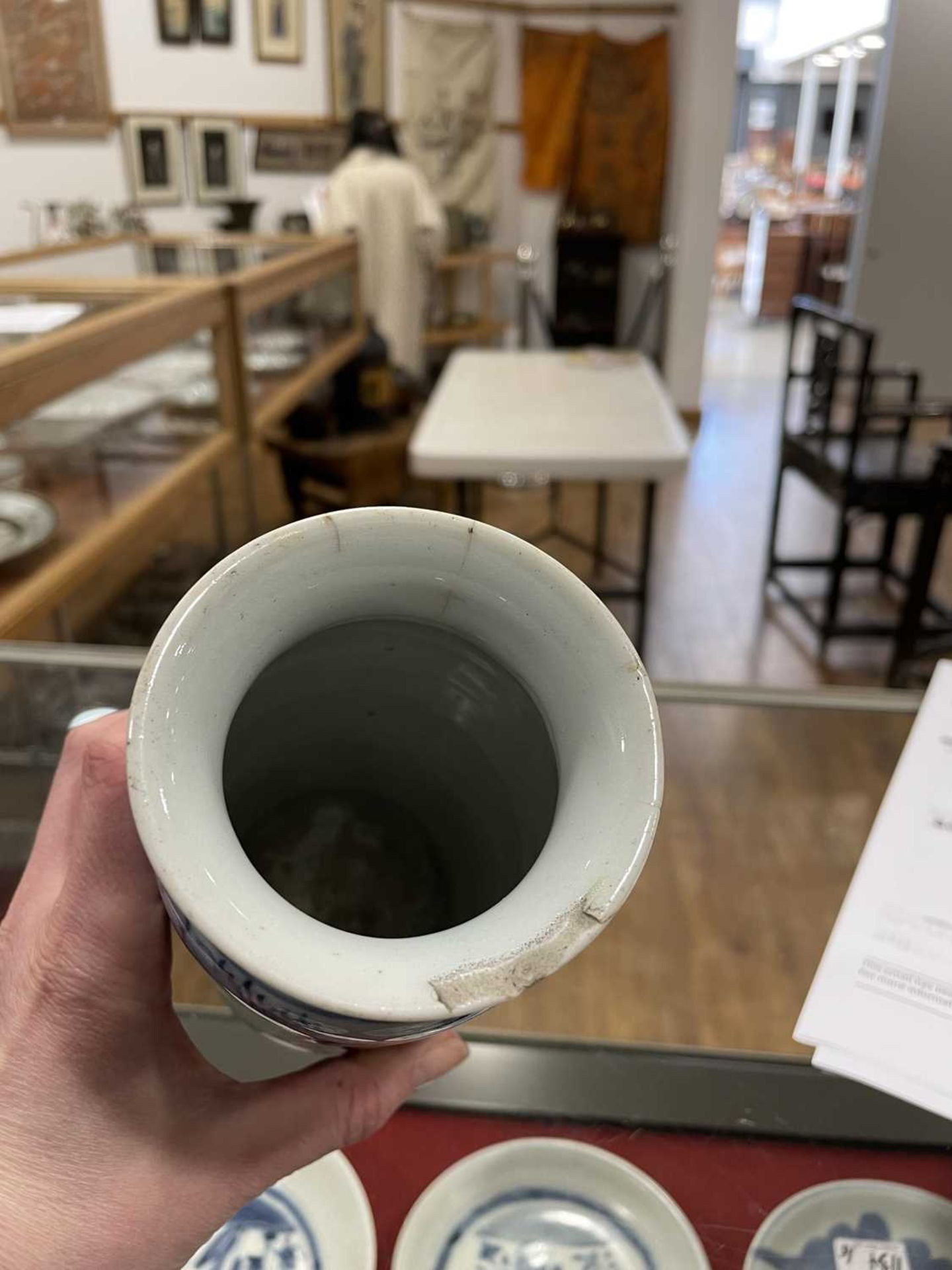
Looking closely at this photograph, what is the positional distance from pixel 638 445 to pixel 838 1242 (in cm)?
197

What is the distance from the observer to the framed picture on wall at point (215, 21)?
409cm

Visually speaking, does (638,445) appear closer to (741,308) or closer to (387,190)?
(387,190)

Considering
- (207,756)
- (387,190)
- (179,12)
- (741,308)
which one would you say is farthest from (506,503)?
(741,308)

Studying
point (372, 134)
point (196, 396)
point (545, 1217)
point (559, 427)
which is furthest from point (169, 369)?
point (372, 134)

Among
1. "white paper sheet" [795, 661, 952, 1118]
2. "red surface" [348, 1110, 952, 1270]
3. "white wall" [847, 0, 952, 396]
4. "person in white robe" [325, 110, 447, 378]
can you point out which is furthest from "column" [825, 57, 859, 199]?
"red surface" [348, 1110, 952, 1270]

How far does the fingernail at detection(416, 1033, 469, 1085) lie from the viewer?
0.57 meters

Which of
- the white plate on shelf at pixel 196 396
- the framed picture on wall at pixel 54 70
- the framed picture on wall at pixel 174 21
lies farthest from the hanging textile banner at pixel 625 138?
the white plate on shelf at pixel 196 396

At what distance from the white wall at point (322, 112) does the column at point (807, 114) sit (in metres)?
0.43

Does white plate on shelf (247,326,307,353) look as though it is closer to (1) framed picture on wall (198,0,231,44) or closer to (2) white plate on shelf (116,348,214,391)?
(2) white plate on shelf (116,348,214,391)

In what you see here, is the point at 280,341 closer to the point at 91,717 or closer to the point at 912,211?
the point at 912,211

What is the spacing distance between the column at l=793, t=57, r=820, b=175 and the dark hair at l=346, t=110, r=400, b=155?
172 cm

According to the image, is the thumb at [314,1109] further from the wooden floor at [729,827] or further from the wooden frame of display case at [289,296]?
the wooden frame of display case at [289,296]

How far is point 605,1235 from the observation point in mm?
718

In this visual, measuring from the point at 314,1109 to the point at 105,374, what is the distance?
147 cm
